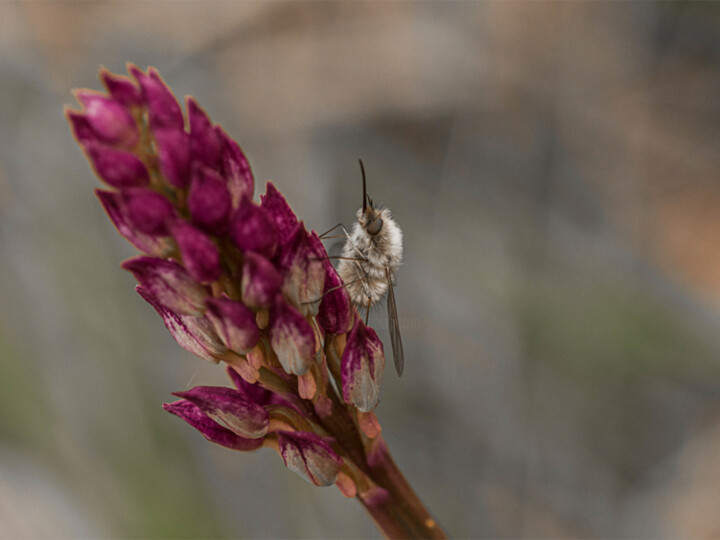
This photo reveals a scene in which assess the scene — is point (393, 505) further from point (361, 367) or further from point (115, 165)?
point (115, 165)

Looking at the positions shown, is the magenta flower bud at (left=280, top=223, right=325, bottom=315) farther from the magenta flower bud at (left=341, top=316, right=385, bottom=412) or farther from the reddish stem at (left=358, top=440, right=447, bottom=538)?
the reddish stem at (left=358, top=440, right=447, bottom=538)

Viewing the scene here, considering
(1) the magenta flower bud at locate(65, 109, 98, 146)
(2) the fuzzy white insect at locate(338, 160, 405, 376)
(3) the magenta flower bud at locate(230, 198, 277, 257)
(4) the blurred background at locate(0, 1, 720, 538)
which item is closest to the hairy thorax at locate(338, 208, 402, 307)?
(2) the fuzzy white insect at locate(338, 160, 405, 376)

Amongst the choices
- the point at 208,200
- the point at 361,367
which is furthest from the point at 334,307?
the point at 208,200

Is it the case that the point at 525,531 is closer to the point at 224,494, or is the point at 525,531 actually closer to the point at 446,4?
the point at 224,494

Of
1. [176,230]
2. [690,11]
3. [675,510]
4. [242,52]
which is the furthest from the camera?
[242,52]

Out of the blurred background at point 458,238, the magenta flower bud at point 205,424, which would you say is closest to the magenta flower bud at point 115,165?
the magenta flower bud at point 205,424

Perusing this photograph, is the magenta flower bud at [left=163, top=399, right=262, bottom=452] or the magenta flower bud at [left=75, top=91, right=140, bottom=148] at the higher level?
the magenta flower bud at [left=75, top=91, right=140, bottom=148]

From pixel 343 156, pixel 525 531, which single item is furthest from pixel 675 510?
pixel 343 156

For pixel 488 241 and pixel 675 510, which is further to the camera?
pixel 488 241
